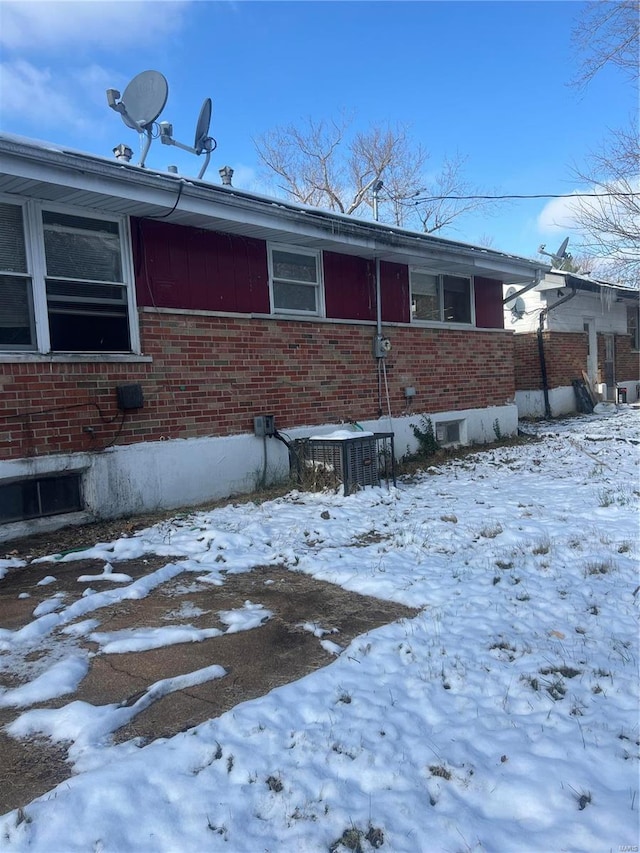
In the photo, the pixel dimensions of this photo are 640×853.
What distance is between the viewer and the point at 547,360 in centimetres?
1579

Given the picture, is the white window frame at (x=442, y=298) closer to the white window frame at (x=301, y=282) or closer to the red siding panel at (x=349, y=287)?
the red siding panel at (x=349, y=287)

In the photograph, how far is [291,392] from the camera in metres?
8.28

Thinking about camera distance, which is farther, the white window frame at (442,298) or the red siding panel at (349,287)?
the white window frame at (442,298)

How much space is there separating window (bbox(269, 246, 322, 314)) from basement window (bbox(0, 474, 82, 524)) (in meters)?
3.55

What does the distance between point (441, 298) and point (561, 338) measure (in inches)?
276

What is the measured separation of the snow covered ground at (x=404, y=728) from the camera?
6.45ft

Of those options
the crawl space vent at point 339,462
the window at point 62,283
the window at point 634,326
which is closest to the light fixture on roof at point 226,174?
the window at point 62,283

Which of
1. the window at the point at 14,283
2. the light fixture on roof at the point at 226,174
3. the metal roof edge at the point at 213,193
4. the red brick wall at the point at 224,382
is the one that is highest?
the light fixture on roof at the point at 226,174

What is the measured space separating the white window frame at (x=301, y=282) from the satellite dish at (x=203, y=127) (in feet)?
7.01

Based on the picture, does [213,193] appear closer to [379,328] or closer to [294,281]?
[294,281]

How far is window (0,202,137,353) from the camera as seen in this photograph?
18.9ft

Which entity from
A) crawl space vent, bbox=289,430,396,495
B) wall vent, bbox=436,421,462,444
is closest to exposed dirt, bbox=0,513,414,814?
crawl space vent, bbox=289,430,396,495

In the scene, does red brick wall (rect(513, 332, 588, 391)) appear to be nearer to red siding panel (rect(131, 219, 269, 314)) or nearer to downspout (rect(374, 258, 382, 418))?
downspout (rect(374, 258, 382, 418))

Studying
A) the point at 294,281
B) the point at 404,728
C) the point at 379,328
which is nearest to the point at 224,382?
the point at 294,281
